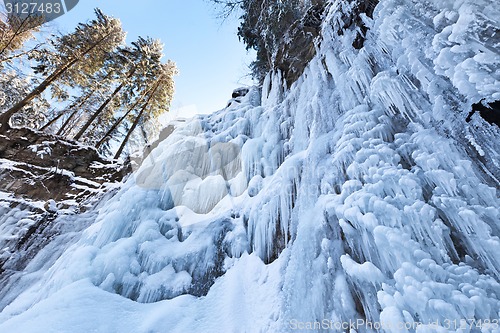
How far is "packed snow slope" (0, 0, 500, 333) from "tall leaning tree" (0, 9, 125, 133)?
10.5 meters

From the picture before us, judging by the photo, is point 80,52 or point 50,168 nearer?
point 50,168

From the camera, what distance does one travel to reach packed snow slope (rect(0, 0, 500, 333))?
6.51 ft

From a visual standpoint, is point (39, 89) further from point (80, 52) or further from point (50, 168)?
point (50, 168)

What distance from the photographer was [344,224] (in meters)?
2.68

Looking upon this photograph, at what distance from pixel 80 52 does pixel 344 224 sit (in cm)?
1475

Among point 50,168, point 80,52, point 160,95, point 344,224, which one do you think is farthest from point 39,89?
point 344,224

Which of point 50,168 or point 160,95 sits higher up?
point 160,95

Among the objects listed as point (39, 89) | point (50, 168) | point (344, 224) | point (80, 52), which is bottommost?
point (344, 224)

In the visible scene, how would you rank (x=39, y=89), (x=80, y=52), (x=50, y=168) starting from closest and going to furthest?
(x=50, y=168)
(x=39, y=89)
(x=80, y=52)

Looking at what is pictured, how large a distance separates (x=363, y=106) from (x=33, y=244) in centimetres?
719

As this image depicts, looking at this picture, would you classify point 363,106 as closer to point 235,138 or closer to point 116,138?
point 235,138

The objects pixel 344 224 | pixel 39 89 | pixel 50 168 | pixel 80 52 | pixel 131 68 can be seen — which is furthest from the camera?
pixel 131 68

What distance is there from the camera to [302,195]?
11.7ft

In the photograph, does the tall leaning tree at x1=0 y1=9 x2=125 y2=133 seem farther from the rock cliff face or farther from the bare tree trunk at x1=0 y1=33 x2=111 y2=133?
the rock cliff face
